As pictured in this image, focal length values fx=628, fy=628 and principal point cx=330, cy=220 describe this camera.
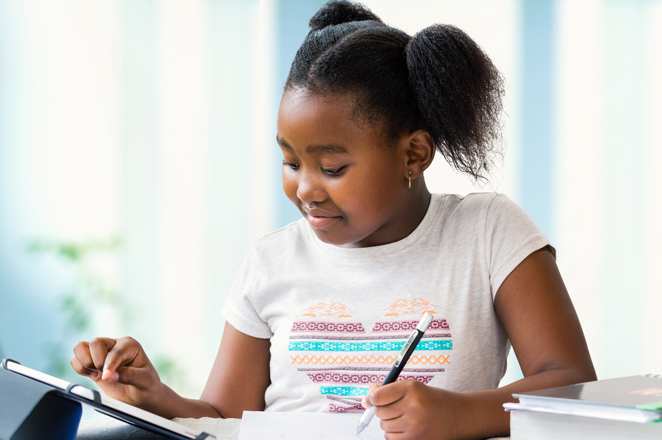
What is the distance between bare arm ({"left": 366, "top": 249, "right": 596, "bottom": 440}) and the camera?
625mm

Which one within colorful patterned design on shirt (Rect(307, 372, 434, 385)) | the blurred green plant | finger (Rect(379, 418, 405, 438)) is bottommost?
the blurred green plant

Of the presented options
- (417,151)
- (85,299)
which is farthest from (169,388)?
(85,299)

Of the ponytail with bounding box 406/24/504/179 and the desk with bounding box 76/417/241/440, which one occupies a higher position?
the ponytail with bounding box 406/24/504/179

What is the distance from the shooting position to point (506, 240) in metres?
0.89

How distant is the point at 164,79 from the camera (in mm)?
2381

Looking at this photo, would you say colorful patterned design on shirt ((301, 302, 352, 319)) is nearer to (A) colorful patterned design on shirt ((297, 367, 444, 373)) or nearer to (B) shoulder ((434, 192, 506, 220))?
(A) colorful patterned design on shirt ((297, 367, 444, 373))

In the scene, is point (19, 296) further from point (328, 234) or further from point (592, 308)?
point (592, 308)

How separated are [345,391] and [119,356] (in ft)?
1.01

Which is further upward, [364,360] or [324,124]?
[324,124]

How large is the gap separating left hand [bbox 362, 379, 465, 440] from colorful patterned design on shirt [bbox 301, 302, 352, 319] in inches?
10.7

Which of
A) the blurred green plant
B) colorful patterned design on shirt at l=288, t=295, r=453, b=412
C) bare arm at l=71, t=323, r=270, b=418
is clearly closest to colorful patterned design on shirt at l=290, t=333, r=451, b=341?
colorful patterned design on shirt at l=288, t=295, r=453, b=412

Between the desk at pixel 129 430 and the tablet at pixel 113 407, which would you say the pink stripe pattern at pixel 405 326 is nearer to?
the desk at pixel 129 430

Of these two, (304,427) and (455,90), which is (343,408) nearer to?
(304,427)

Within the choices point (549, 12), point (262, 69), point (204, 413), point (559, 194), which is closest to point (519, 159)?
point (559, 194)
